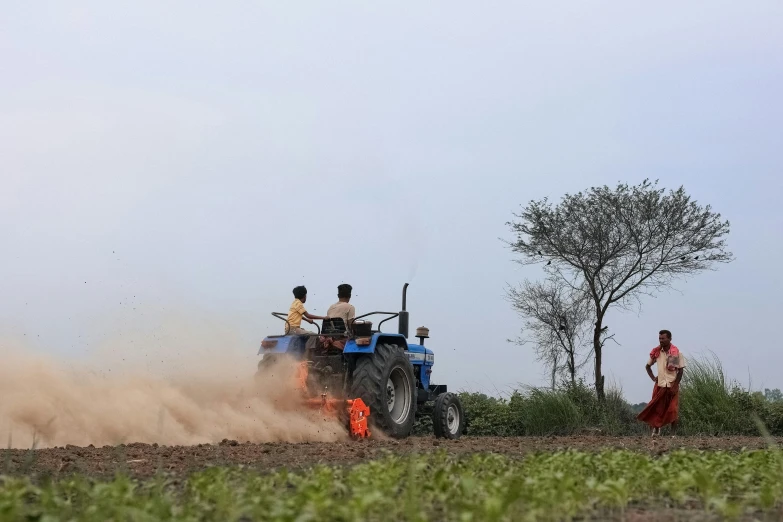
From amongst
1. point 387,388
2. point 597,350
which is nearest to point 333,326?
point 387,388

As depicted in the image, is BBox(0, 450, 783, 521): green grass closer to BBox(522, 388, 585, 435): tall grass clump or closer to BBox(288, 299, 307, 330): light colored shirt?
BBox(288, 299, 307, 330): light colored shirt

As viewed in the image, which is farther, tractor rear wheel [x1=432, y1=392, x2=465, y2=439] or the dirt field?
tractor rear wheel [x1=432, y1=392, x2=465, y2=439]

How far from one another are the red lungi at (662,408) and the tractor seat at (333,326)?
558cm

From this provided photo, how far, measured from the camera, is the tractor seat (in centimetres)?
1167

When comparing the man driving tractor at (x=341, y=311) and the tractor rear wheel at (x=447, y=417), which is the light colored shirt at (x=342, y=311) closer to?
the man driving tractor at (x=341, y=311)

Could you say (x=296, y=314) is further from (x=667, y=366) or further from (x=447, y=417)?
(x=667, y=366)

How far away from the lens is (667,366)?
47.4 ft

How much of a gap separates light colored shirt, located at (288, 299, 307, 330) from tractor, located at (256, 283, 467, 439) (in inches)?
5.3

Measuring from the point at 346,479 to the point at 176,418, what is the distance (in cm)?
537

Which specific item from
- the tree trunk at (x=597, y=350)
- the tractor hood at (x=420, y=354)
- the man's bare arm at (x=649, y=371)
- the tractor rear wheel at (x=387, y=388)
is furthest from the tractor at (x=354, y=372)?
the tree trunk at (x=597, y=350)

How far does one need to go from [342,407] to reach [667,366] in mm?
5837

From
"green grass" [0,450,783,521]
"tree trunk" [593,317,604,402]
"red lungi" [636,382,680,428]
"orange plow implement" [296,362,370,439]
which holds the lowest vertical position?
"green grass" [0,450,783,521]

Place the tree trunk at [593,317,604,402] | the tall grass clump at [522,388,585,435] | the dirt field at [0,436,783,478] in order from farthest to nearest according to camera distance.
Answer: the tree trunk at [593,317,604,402], the tall grass clump at [522,388,585,435], the dirt field at [0,436,783,478]

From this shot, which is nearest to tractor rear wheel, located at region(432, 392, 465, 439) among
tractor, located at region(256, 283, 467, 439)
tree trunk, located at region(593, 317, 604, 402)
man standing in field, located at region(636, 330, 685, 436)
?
tractor, located at region(256, 283, 467, 439)
